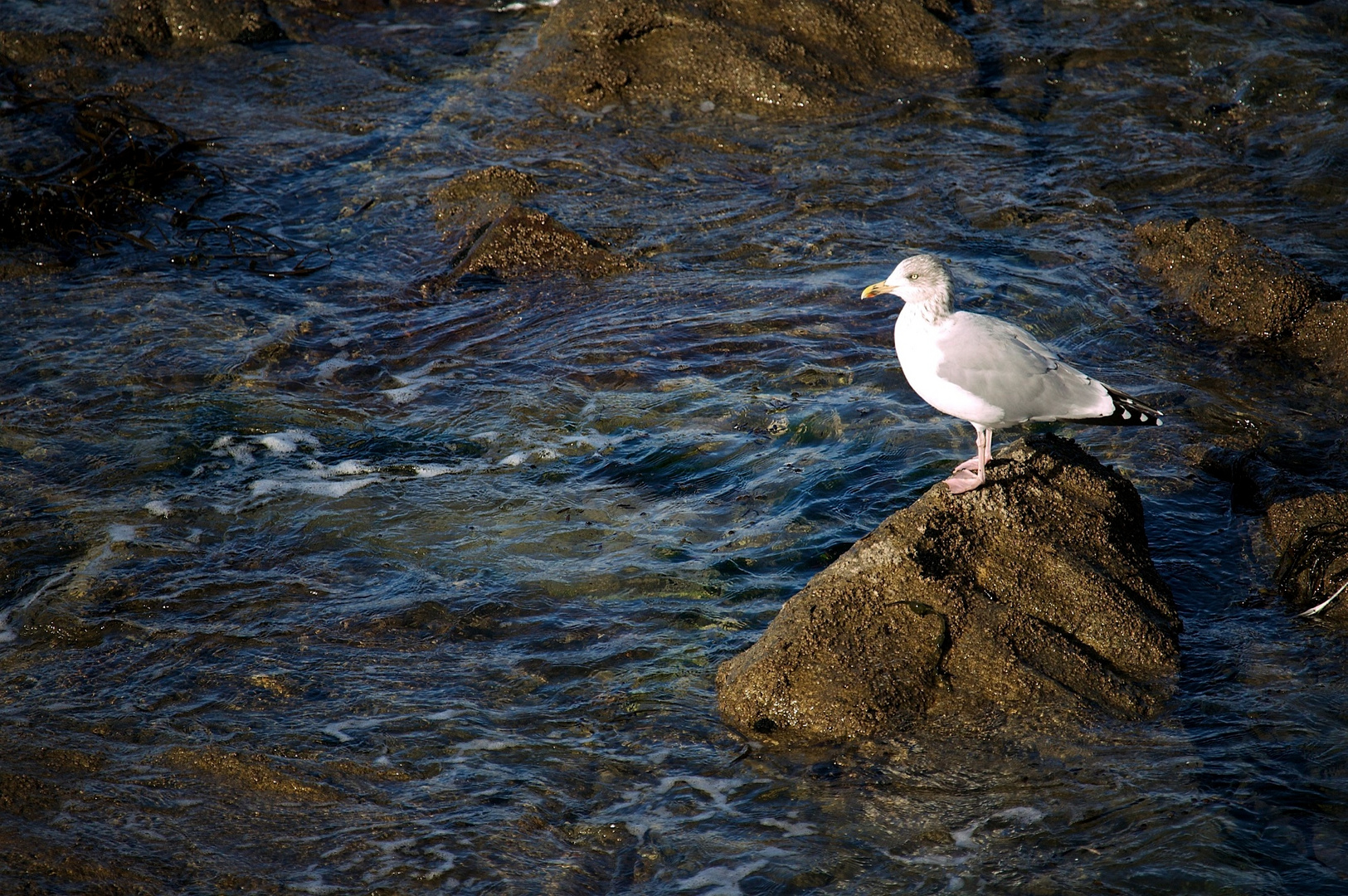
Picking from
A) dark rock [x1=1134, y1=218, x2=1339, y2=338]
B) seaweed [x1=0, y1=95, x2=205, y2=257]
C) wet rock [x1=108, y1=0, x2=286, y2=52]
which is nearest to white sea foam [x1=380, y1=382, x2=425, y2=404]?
seaweed [x1=0, y1=95, x2=205, y2=257]

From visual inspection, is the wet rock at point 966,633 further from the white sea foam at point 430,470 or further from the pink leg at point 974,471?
the white sea foam at point 430,470

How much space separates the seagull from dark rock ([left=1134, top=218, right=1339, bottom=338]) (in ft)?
11.1

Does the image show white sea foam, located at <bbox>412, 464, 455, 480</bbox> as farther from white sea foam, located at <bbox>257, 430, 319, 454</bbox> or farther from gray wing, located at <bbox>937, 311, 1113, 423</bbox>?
gray wing, located at <bbox>937, 311, 1113, 423</bbox>

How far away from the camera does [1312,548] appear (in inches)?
213

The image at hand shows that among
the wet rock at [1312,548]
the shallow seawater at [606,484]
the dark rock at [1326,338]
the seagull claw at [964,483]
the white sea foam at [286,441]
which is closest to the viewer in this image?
the shallow seawater at [606,484]

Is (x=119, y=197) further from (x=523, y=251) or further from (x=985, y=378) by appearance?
(x=985, y=378)

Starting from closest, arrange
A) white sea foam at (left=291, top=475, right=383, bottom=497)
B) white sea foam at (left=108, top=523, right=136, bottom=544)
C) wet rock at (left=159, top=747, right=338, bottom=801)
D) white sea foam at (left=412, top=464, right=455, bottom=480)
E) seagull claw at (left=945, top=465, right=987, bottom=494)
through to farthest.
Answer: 1. wet rock at (left=159, top=747, right=338, bottom=801)
2. seagull claw at (left=945, top=465, right=987, bottom=494)
3. white sea foam at (left=108, top=523, right=136, bottom=544)
4. white sea foam at (left=291, top=475, right=383, bottom=497)
5. white sea foam at (left=412, top=464, right=455, bottom=480)

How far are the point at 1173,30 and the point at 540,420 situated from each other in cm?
960

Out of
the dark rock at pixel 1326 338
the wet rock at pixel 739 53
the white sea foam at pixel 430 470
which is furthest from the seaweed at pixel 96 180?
the dark rock at pixel 1326 338

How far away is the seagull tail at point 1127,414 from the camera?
4969 mm

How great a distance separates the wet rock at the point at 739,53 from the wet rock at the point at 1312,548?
6.88m

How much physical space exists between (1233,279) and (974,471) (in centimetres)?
412

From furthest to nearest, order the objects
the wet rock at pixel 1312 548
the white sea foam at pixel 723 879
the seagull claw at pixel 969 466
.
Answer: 1. the wet rock at pixel 1312 548
2. the seagull claw at pixel 969 466
3. the white sea foam at pixel 723 879

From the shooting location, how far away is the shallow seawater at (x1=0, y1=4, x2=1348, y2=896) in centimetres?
413
